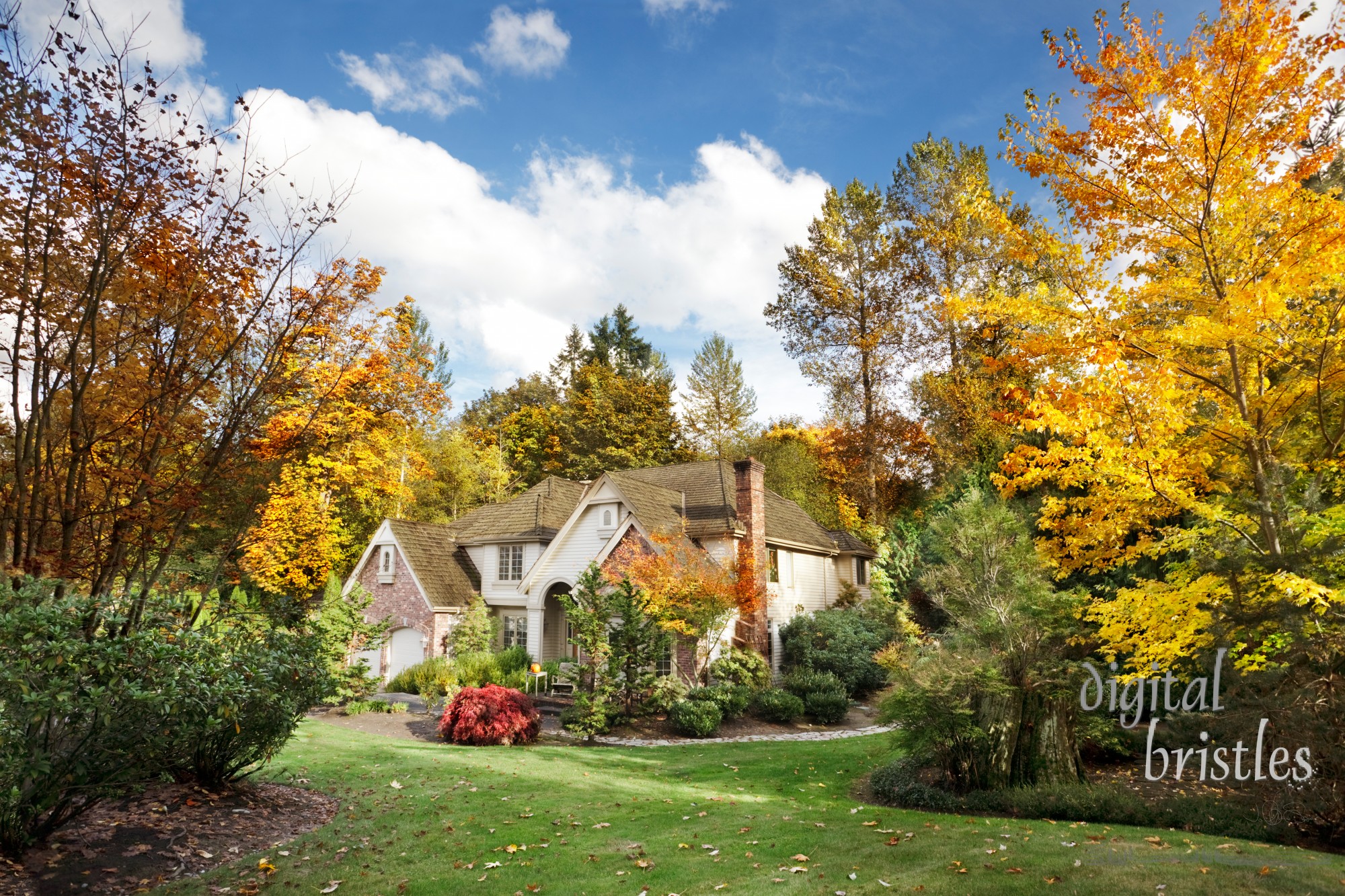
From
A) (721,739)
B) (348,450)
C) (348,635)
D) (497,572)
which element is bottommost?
(721,739)

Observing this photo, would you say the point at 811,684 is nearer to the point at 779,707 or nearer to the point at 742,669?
the point at 779,707

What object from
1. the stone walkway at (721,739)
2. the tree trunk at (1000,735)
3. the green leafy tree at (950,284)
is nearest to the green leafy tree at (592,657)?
the stone walkway at (721,739)

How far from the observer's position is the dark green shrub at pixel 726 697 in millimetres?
17562

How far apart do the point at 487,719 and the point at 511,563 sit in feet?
35.9

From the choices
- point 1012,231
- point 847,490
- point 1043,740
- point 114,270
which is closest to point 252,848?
point 114,270

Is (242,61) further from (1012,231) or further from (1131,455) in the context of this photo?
(1131,455)

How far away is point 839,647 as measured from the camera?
71.3 ft

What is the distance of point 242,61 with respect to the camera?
7.45 metres

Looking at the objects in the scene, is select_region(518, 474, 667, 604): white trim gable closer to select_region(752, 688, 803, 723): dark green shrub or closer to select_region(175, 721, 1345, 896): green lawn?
select_region(752, 688, 803, 723): dark green shrub

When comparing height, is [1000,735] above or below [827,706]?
above

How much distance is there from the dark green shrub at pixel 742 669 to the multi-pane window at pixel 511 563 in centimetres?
881

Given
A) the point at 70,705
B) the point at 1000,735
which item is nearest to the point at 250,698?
the point at 70,705

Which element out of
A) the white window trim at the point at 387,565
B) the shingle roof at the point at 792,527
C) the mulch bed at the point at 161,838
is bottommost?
the mulch bed at the point at 161,838

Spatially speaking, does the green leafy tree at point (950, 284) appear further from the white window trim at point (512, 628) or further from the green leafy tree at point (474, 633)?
the green leafy tree at point (474, 633)
